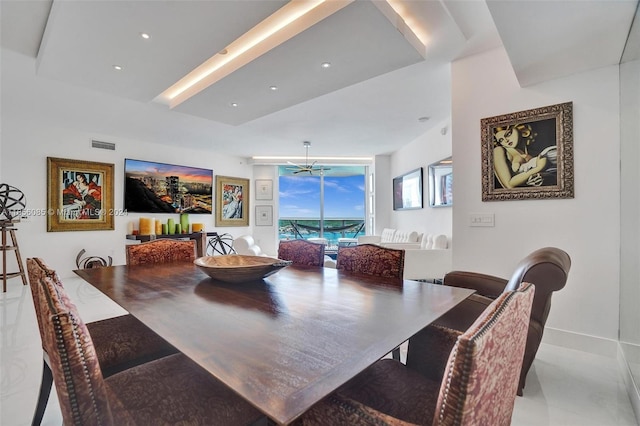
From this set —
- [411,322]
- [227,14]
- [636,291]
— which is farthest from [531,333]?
[227,14]

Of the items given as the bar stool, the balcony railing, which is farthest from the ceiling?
the balcony railing

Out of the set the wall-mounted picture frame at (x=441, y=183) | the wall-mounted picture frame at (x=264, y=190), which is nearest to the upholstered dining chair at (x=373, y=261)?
the wall-mounted picture frame at (x=441, y=183)

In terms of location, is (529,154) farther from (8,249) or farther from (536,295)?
(8,249)

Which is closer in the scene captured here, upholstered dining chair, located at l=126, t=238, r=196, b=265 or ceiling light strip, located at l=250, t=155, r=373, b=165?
upholstered dining chair, located at l=126, t=238, r=196, b=265

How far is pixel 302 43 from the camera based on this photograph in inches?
87.3

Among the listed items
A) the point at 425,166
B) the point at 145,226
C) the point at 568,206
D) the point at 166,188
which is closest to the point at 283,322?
the point at 568,206

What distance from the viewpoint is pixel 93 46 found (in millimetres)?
2279

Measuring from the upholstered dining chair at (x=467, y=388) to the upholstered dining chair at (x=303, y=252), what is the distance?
1.26 m

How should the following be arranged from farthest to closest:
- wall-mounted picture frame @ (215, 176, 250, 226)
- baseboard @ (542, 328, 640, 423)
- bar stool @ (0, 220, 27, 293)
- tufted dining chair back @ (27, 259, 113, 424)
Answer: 1. wall-mounted picture frame @ (215, 176, 250, 226)
2. bar stool @ (0, 220, 27, 293)
3. baseboard @ (542, 328, 640, 423)
4. tufted dining chair back @ (27, 259, 113, 424)

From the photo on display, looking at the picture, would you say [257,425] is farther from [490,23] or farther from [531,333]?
[490,23]

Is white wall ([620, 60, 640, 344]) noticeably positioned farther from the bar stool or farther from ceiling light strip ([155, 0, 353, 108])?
the bar stool

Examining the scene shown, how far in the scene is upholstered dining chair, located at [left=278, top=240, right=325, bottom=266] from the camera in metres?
2.33

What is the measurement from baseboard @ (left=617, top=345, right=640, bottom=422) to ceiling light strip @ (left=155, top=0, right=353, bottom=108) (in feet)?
9.02

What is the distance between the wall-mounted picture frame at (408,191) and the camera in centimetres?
545
